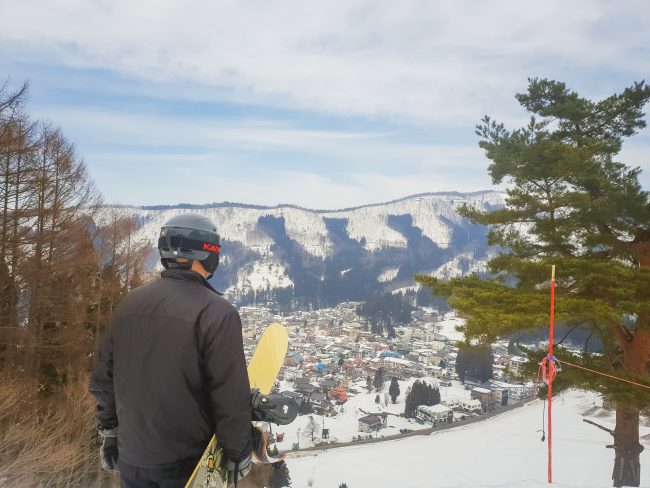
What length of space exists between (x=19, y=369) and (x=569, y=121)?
52.6ft

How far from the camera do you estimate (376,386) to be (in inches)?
2982

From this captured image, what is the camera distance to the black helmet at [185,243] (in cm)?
249

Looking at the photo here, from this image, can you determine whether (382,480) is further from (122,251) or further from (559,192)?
(559,192)

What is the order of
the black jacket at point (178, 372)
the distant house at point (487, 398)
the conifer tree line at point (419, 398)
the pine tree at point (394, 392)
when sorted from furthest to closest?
1. the pine tree at point (394, 392)
2. the distant house at point (487, 398)
3. the conifer tree line at point (419, 398)
4. the black jacket at point (178, 372)

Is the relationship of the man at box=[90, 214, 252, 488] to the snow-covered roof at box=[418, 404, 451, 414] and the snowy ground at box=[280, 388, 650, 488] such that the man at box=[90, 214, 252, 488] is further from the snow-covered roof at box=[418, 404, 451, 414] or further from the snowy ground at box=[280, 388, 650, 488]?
the snow-covered roof at box=[418, 404, 451, 414]

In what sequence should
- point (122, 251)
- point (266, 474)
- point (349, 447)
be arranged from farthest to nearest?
point (349, 447) < point (122, 251) < point (266, 474)

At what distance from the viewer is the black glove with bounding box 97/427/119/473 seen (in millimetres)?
2762

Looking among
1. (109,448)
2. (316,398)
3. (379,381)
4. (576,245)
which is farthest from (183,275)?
(379,381)

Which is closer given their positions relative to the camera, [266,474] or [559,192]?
[559,192]

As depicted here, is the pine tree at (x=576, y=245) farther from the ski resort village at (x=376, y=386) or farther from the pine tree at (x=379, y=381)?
the pine tree at (x=379, y=381)

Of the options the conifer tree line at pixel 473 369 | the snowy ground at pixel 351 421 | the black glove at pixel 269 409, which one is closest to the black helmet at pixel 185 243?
the black glove at pixel 269 409

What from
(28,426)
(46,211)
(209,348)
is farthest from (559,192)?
(28,426)

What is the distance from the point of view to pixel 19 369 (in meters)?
12.0

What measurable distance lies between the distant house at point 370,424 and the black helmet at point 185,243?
5460cm
